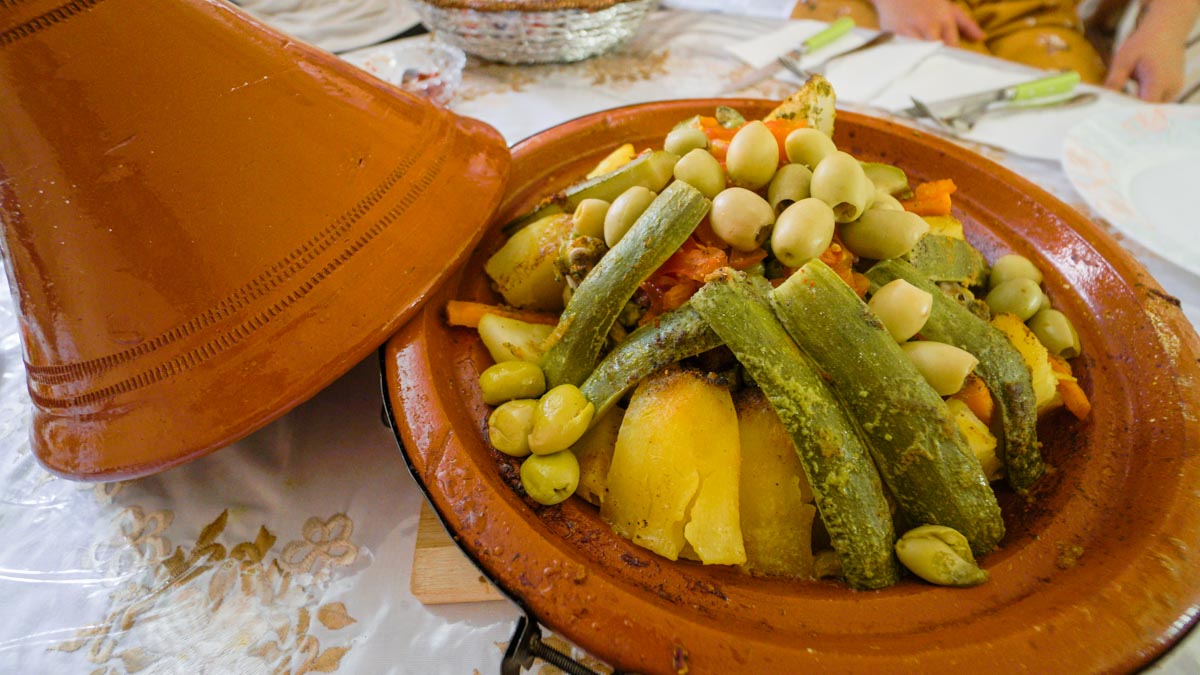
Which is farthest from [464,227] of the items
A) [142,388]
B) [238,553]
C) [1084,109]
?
[1084,109]

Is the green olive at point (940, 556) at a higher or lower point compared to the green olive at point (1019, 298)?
lower

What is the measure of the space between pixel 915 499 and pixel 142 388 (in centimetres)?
110

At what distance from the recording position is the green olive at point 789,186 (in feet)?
3.10

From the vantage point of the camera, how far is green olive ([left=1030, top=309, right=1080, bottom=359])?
101 cm

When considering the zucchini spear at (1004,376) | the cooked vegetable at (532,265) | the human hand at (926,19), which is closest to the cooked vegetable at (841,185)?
the zucchini spear at (1004,376)

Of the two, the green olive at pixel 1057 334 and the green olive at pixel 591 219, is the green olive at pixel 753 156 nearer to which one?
the green olive at pixel 591 219

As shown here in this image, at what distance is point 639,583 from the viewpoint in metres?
0.71

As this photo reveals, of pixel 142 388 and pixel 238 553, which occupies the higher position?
pixel 142 388

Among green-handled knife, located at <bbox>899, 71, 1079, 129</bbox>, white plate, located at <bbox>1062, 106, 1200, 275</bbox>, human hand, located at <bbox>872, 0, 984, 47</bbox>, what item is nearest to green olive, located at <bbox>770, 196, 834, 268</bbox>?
white plate, located at <bbox>1062, 106, 1200, 275</bbox>

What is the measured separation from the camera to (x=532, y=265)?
1084mm

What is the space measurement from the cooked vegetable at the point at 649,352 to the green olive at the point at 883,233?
311mm

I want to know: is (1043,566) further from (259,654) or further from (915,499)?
(259,654)

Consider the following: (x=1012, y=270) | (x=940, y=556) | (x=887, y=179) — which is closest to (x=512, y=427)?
(x=940, y=556)

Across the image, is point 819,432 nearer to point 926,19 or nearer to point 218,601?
point 218,601
